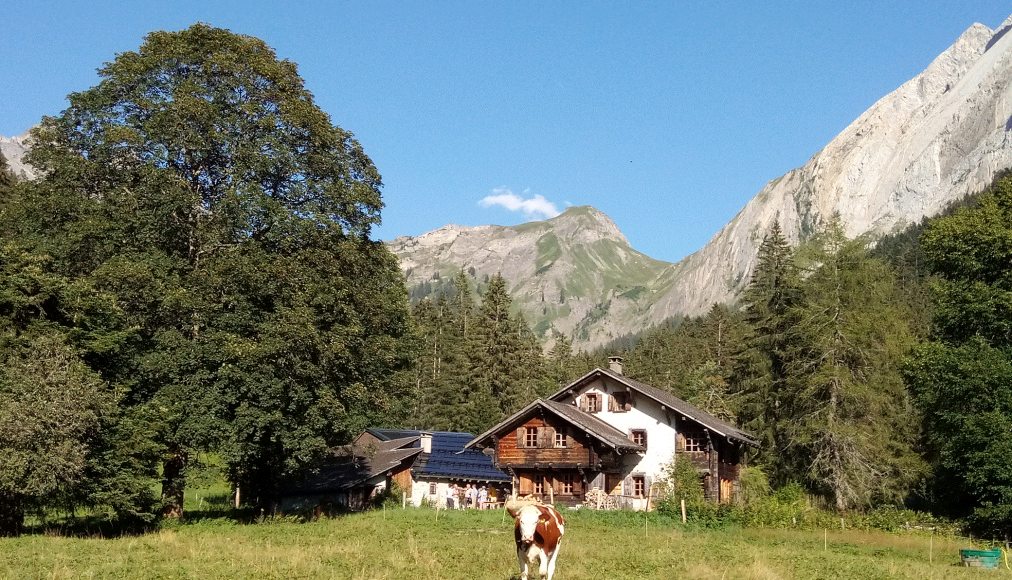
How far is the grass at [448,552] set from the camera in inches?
755

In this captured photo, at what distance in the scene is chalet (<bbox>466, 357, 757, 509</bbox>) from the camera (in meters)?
46.6

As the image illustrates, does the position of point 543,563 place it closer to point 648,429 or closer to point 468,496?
point 648,429

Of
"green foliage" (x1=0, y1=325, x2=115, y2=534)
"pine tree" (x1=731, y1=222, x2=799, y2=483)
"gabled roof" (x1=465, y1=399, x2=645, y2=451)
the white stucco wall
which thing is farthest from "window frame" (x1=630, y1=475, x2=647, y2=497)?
"green foliage" (x1=0, y1=325, x2=115, y2=534)

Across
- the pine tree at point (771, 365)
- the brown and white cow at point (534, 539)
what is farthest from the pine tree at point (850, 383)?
the brown and white cow at point (534, 539)

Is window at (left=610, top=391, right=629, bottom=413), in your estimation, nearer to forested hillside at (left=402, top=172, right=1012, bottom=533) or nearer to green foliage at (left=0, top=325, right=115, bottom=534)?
forested hillside at (left=402, top=172, right=1012, bottom=533)

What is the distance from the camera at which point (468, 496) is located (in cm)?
5309

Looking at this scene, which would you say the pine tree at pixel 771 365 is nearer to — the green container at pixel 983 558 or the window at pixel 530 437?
the window at pixel 530 437

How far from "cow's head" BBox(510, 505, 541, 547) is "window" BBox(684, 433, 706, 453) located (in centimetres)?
3410

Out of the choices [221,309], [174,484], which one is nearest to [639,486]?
[174,484]

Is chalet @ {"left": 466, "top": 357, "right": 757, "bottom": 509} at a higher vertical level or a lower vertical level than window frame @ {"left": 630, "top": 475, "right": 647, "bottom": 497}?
higher

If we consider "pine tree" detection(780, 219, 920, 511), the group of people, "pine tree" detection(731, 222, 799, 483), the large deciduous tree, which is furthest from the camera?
"pine tree" detection(731, 222, 799, 483)

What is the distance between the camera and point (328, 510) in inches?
1597

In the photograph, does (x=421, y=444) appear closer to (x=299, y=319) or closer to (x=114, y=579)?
(x=299, y=319)

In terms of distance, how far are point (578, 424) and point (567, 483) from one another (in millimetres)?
4808
